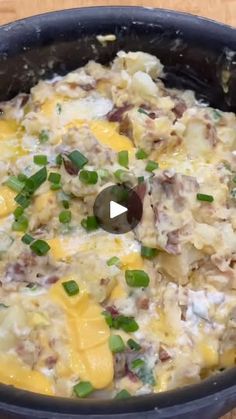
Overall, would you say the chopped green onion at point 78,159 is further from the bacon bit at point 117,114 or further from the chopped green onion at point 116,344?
the chopped green onion at point 116,344

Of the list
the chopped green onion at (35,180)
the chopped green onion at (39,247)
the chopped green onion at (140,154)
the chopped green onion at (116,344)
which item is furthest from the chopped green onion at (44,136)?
the chopped green onion at (116,344)

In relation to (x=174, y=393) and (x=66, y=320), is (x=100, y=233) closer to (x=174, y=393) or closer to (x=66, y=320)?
(x=66, y=320)

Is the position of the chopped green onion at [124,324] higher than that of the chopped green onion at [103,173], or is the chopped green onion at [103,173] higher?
the chopped green onion at [103,173]

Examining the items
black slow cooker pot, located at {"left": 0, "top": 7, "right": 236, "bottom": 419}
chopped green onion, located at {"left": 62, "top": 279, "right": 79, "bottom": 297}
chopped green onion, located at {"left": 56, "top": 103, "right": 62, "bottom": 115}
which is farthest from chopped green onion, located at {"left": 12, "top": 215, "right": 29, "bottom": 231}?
black slow cooker pot, located at {"left": 0, "top": 7, "right": 236, "bottom": 419}

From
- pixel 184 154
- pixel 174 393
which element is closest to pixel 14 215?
pixel 184 154

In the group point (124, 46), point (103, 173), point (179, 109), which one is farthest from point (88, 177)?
point (124, 46)

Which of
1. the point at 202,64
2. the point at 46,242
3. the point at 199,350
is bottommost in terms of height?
the point at 199,350
